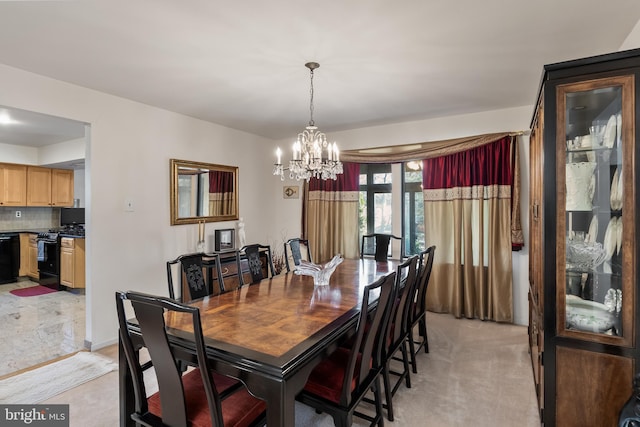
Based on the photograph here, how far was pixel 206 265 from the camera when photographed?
13.2ft

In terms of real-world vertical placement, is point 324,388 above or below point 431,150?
below

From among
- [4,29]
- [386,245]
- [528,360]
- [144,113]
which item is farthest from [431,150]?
[4,29]

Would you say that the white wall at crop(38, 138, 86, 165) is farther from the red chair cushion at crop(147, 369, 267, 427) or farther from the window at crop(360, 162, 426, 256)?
the red chair cushion at crop(147, 369, 267, 427)

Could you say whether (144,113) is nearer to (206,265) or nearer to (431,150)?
(206,265)

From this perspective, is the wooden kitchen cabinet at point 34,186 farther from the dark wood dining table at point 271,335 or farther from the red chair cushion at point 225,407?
the red chair cushion at point 225,407

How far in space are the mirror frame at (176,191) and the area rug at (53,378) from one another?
1631 millimetres

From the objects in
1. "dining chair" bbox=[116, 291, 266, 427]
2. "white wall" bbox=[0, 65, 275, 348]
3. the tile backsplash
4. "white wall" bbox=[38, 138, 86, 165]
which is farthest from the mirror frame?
the tile backsplash

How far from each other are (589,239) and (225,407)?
6.87ft

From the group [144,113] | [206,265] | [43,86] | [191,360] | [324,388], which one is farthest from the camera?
[206,265]

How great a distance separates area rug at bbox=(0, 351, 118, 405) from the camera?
2.42m

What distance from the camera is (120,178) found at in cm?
345

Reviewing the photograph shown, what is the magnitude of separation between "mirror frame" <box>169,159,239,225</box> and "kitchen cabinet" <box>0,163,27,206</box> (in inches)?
165

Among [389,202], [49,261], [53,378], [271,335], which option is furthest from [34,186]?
[271,335]

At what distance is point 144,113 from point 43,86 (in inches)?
36.0
